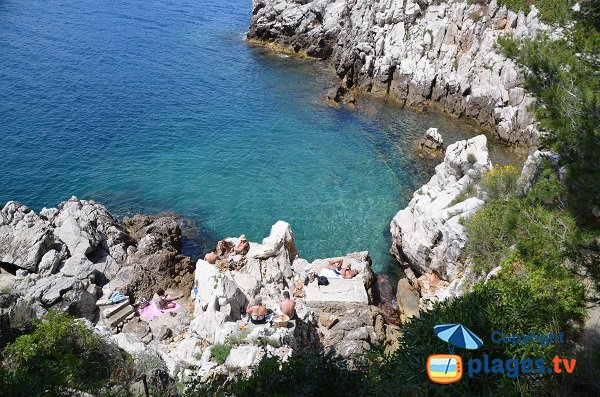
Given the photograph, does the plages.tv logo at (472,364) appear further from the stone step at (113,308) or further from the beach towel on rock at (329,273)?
the stone step at (113,308)

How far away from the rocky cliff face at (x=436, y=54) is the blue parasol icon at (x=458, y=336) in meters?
32.8

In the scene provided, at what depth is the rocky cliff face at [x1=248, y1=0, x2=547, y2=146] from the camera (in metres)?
40.6

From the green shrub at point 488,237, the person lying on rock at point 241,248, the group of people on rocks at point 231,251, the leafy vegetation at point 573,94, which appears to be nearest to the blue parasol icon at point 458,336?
the leafy vegetation at point 573,94

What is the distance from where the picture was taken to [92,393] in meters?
12.0

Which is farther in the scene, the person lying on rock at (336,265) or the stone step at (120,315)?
the person lying on rock at (336,265)

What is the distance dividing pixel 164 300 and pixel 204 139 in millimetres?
21382

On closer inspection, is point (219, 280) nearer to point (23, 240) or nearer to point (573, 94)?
point (23, 240)

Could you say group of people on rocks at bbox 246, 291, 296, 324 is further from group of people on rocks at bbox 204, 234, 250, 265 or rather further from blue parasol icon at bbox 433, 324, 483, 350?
blue parasol icon at bbox 433, 324, 483, 350

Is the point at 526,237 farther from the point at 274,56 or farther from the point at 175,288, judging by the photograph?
the point at 274,56

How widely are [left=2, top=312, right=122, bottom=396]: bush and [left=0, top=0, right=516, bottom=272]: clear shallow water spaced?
506 inches

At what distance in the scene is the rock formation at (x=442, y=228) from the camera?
69.1ft

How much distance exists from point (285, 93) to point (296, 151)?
561 inches

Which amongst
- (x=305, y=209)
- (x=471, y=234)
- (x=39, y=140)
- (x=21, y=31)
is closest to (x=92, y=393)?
(x=471, y=234)

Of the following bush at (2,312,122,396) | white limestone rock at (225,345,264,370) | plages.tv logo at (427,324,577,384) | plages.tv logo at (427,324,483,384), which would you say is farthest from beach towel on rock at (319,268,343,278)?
plages.tv logo at (427,324,483,384)
